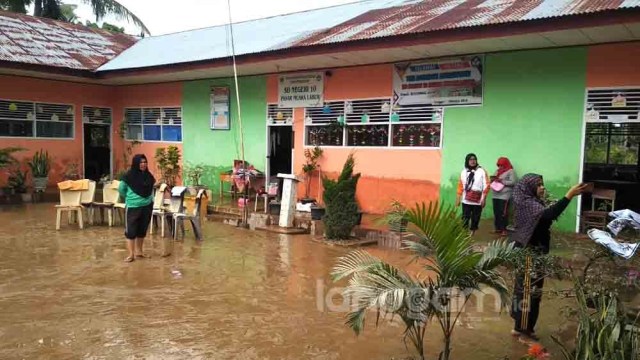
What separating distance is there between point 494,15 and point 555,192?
3014mm

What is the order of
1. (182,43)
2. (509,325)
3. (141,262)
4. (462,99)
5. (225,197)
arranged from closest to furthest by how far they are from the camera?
(509,325) → (141,262) → (462,99) → (225,197) → (182,43)

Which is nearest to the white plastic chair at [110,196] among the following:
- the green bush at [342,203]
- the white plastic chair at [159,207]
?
the white plastic chair at [159,207]

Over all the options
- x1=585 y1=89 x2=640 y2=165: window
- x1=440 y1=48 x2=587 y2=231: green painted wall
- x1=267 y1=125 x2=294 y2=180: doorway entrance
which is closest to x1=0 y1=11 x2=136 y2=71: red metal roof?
x1=267 y1=125 x2=294 y2=180: doorway entrance

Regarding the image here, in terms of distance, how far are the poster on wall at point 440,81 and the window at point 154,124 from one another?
704cm

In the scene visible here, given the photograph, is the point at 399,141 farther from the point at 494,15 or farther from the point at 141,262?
the point at 141,262

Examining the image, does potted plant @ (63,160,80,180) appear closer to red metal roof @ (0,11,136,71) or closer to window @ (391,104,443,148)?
red metal roof @ (0,11,136,71)

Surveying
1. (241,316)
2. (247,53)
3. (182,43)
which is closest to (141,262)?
(241,316)

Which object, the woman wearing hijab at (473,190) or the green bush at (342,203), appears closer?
the woman wearing hijab at (473,190)

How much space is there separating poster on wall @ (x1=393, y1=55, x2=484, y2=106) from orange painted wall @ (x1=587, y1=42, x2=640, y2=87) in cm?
181

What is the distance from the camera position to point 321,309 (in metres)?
5.38

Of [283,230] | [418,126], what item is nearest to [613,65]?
[418,126]

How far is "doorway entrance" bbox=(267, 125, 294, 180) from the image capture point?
12.8m

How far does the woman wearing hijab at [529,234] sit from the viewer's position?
4430 millimetres

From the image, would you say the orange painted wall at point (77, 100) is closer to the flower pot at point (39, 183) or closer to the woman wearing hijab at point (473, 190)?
the flower pot at point (39, 183)
